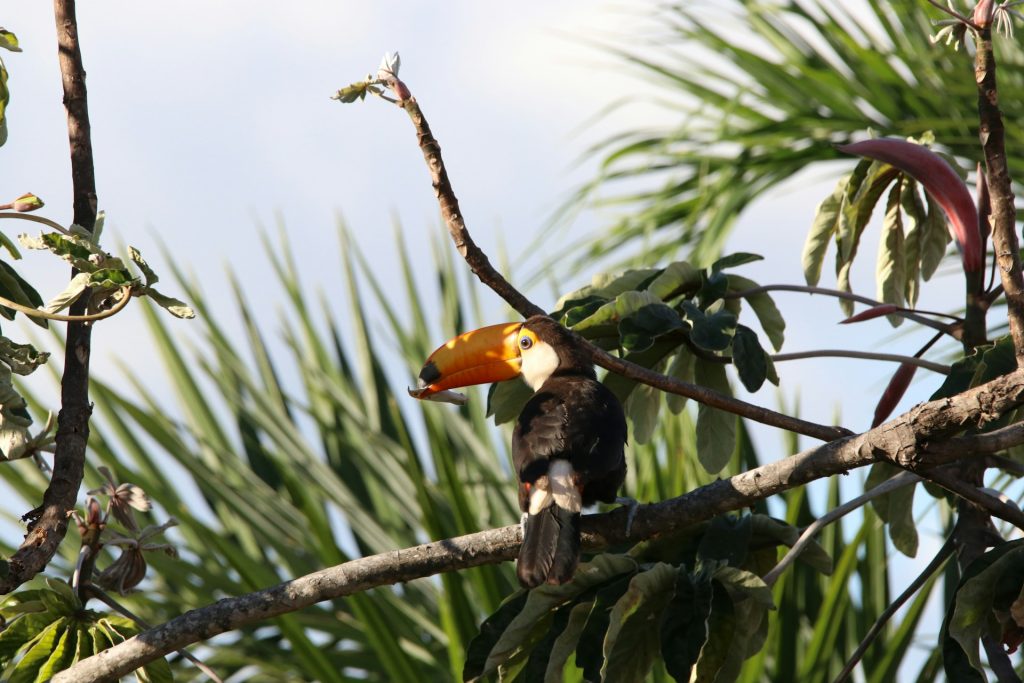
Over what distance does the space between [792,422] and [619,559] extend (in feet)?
1.31

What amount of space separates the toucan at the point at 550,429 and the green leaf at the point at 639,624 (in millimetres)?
116

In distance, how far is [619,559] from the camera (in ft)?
6.16

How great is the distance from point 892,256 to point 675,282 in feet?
1.75

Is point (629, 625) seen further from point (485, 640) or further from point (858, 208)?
point (858, 208)

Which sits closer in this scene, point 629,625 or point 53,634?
point 53,634

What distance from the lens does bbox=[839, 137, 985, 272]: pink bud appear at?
204 cm

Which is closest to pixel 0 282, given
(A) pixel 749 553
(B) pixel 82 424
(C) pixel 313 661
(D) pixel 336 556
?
(B) pixel 82 424

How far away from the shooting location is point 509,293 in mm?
1646

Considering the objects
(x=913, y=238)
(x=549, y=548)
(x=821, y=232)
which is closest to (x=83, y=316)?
(x=549, y=548)

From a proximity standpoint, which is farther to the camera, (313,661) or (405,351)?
(405,351)

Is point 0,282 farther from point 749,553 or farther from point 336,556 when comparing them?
point 749,553

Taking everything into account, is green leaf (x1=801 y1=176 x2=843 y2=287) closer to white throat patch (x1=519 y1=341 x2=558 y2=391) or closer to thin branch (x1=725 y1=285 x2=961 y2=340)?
thin branch (x1=725 y1=285 x2=961 y2=340)

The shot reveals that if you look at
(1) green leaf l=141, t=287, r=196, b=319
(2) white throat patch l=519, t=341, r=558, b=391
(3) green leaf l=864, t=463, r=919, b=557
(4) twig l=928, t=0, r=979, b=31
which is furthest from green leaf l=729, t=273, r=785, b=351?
(1) green leaf l=141, t=287, r=196, b=319

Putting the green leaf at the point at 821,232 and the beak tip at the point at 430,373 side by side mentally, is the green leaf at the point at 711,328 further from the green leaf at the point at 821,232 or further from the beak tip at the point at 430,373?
the beak tip at the point at 430,373
